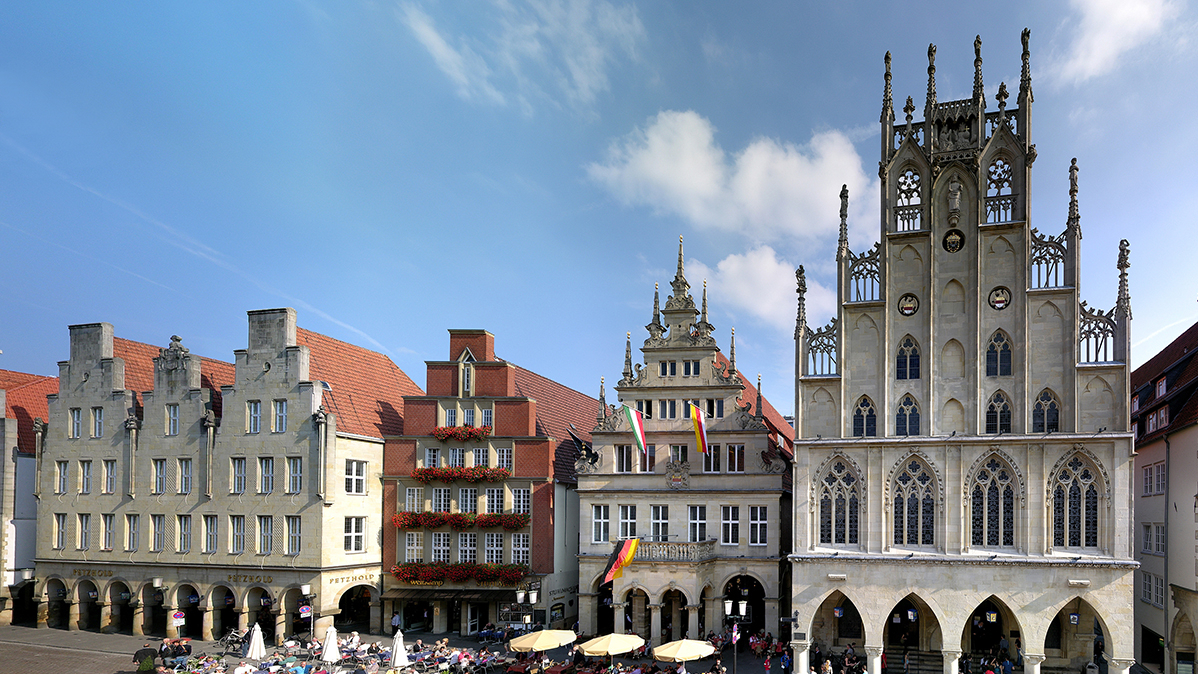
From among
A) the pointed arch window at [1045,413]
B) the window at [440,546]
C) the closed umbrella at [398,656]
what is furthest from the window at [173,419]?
the pointed arch window at [1045,413]

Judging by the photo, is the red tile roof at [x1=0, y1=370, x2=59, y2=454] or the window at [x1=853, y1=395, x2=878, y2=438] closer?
the window at [x1=853, y1=395, x2=878, y2=438]

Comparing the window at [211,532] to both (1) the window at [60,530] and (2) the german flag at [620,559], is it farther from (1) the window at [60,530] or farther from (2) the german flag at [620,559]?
(2) the german flag at [620,559]

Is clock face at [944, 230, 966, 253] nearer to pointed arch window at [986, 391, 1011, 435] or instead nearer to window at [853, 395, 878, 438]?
pointed arch window at [986, 391, 1011, 435]

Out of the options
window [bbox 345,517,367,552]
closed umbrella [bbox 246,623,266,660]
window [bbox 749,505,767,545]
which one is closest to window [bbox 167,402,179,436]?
window [bbox 345,517,367,552]

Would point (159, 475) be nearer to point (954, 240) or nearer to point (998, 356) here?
point (954, 240)

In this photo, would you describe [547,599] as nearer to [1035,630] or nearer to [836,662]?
[836,662]

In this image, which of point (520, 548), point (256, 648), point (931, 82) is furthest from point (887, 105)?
point (256, 648)

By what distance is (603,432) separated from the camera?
149ft

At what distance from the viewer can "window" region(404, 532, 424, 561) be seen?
47.5 m

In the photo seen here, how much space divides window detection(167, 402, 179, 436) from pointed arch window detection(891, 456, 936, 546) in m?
38.3

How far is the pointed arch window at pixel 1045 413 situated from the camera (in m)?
38.0

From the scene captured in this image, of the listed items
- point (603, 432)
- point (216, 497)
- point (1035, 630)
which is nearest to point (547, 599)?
point (603, 432)

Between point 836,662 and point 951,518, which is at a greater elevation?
point 951,518

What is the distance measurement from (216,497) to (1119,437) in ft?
145
